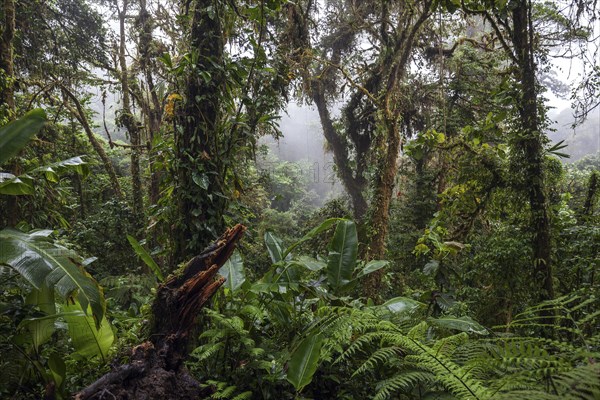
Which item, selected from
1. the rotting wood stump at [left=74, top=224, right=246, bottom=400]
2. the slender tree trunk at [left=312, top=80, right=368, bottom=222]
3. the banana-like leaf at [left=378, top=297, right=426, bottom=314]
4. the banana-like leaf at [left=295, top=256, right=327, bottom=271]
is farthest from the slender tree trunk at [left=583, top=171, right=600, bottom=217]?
the slender tree trunk at [left=312, top=80, right=368, bottom=222]

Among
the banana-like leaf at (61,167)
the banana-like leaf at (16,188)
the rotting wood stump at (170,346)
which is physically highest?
the banana-like leaf at (61,167)

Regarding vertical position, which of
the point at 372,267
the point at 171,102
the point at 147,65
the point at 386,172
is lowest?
the point at 372,267

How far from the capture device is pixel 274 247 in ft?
8.96

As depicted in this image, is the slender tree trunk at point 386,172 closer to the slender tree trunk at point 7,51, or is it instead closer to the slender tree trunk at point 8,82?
the slender tree trunk at point 8,82

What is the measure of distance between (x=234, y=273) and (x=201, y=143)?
1.44 m

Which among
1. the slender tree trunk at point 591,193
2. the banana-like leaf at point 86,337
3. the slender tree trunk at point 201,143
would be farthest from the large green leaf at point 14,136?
the slender tree trunk at point 591,193

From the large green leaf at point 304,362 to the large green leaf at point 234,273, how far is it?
691mm

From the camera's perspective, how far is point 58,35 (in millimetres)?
7945

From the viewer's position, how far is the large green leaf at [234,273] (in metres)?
2.31

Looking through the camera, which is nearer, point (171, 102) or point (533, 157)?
point (533, 157)

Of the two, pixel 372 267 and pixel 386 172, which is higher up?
pixel 386 172

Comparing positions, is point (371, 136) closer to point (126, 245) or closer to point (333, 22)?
point (333, 22)

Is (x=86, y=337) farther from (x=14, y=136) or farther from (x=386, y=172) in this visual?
(x=386, y=172)

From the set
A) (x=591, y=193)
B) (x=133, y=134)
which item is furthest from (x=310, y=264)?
(x=133, y=134)
